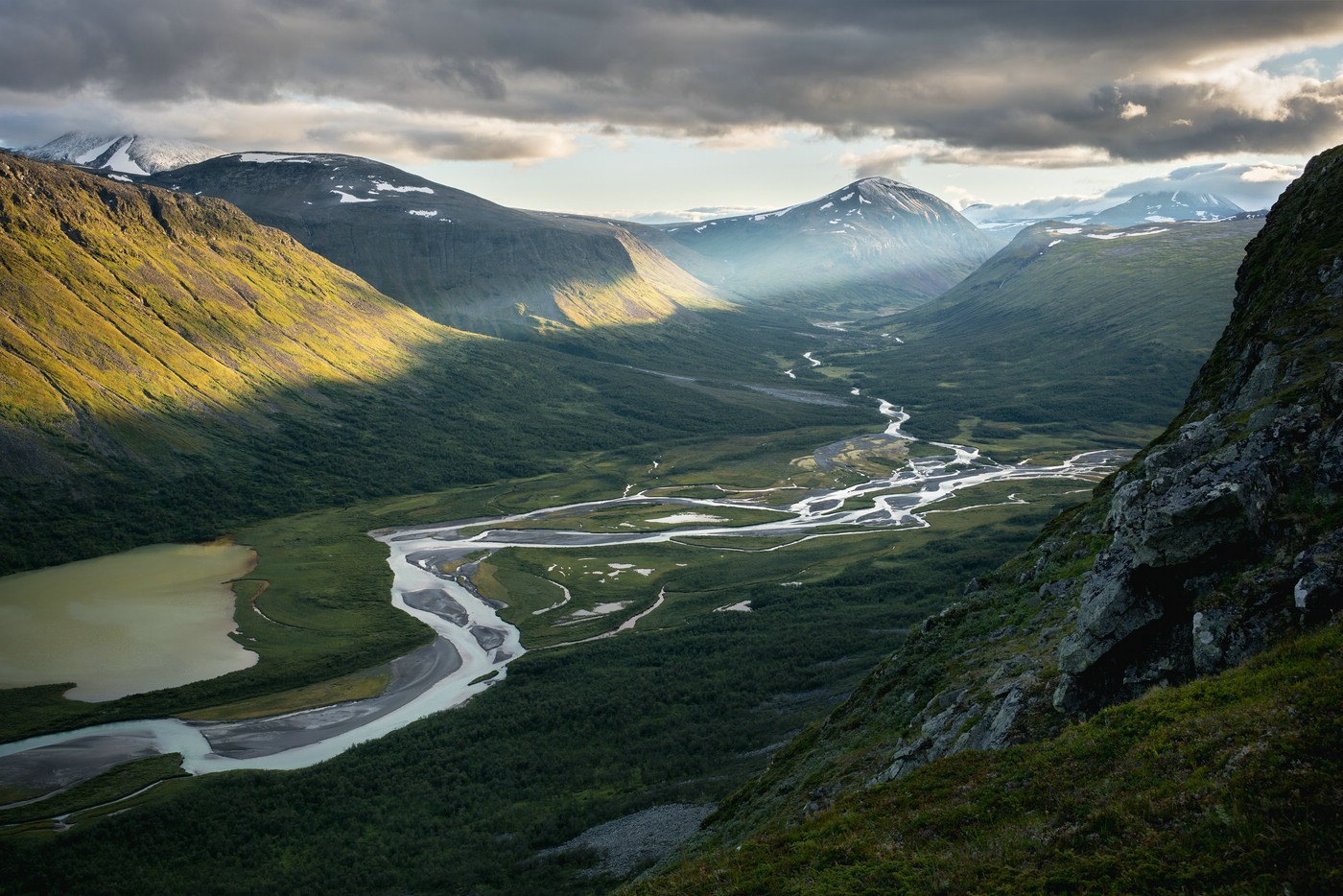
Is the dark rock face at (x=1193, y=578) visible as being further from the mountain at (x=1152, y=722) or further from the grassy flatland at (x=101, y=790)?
the grassy flatland at (x=101, y=790)

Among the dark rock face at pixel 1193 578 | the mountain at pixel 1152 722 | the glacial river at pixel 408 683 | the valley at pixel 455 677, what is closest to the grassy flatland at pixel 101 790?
the valley at pixel 455 677

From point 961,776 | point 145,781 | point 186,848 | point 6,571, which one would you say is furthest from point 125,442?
point 961,776

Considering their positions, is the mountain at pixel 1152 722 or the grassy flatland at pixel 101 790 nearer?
the mountain at pixel 1152 722

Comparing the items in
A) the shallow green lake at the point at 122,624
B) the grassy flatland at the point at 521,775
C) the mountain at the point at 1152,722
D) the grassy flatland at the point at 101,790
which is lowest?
the grassy flatland at the point at 521,775

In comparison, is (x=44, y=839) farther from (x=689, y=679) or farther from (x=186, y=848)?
(x=689, y=679)

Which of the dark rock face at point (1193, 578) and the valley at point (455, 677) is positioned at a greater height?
the dark rock face at point (1193, 578)

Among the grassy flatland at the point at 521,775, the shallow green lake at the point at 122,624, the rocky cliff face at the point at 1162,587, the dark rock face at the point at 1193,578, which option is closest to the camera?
the dark rock face at the point at 1193,578
